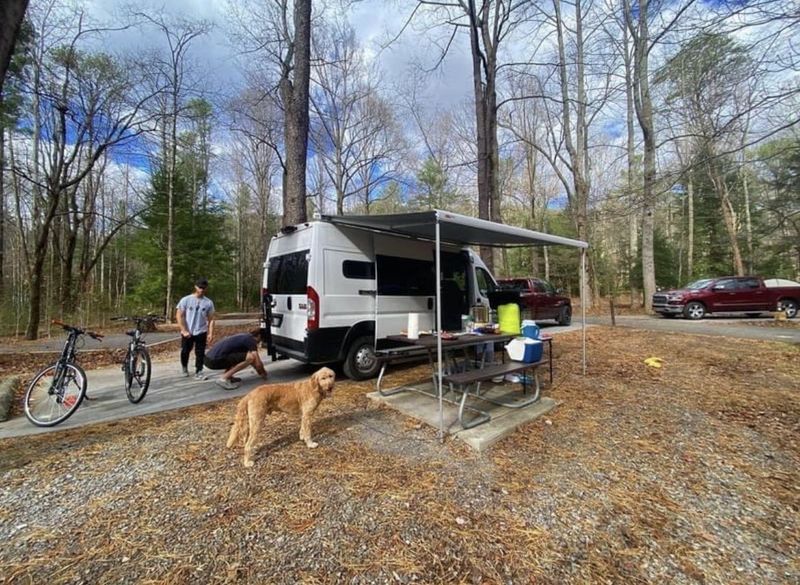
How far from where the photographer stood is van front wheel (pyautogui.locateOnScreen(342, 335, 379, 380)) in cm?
515

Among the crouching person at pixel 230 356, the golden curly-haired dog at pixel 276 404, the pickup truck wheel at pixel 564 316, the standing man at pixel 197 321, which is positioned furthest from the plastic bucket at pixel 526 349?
the pickup truck wheel at pixel 564 316

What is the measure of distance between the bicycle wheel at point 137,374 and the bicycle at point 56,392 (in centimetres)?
59

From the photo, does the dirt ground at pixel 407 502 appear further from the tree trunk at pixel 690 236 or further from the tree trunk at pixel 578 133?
the tree trunk at pixel 690 236

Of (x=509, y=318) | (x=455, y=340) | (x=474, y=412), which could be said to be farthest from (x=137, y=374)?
(x=509, y=318)

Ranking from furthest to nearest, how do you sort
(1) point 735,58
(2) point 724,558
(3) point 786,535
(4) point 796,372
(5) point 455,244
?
1. (5) point 455,244
2. (4) point 796,372
3. (1) point 735,58
4. (3) point 786,535
5. (2) point 724,558

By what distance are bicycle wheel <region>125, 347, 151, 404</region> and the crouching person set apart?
0.69 meters

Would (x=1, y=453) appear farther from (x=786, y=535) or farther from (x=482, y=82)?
(x=482, y=82)

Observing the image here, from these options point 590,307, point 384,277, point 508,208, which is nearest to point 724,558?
point 384,277

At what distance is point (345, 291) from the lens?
5.01 meters

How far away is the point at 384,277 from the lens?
5.48 meters

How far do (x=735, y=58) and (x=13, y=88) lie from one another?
15.7m

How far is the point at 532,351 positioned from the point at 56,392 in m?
5.35

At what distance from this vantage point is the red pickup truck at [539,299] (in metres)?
11.4

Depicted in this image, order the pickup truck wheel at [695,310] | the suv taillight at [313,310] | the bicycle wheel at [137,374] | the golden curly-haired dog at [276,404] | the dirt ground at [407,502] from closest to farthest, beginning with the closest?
1. the dirt ground at [407,502]
2. the golden curly-haired dog at [276,404]
3. the bicycle wheel at [137,374]
4. the suv taillight at [313,310]
5. the pickup truck wheel at [695,310]
